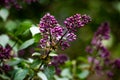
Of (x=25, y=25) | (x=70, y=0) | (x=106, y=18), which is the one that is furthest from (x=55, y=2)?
(x=25, y=25)

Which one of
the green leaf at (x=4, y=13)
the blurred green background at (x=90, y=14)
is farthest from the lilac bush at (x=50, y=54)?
the blurred green background at (x=90, y=14)

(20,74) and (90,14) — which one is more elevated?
(90,14)

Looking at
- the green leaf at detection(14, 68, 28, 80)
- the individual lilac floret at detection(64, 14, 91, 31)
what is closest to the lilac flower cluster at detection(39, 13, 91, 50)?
the individual lilac floret at detection(64, 14, 91, 31)

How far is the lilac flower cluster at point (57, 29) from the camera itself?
4.90 feet

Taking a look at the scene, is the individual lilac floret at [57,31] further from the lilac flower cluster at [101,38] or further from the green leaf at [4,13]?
the green leaf at [4,13]

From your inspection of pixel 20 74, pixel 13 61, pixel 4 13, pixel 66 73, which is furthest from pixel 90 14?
pixel 20 74

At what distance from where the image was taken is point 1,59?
1.72 metres

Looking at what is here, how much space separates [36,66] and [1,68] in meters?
0.20

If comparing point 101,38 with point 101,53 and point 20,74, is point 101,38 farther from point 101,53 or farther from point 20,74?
point 20,74

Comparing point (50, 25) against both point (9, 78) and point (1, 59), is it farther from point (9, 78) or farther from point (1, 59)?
point (9, 78)

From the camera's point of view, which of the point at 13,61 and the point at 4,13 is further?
the point at 4,13

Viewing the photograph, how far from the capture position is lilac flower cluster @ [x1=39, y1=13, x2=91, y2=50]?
1.49m

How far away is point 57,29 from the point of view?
150cm

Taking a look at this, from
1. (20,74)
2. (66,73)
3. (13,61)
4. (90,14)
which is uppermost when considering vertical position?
(90,14)
